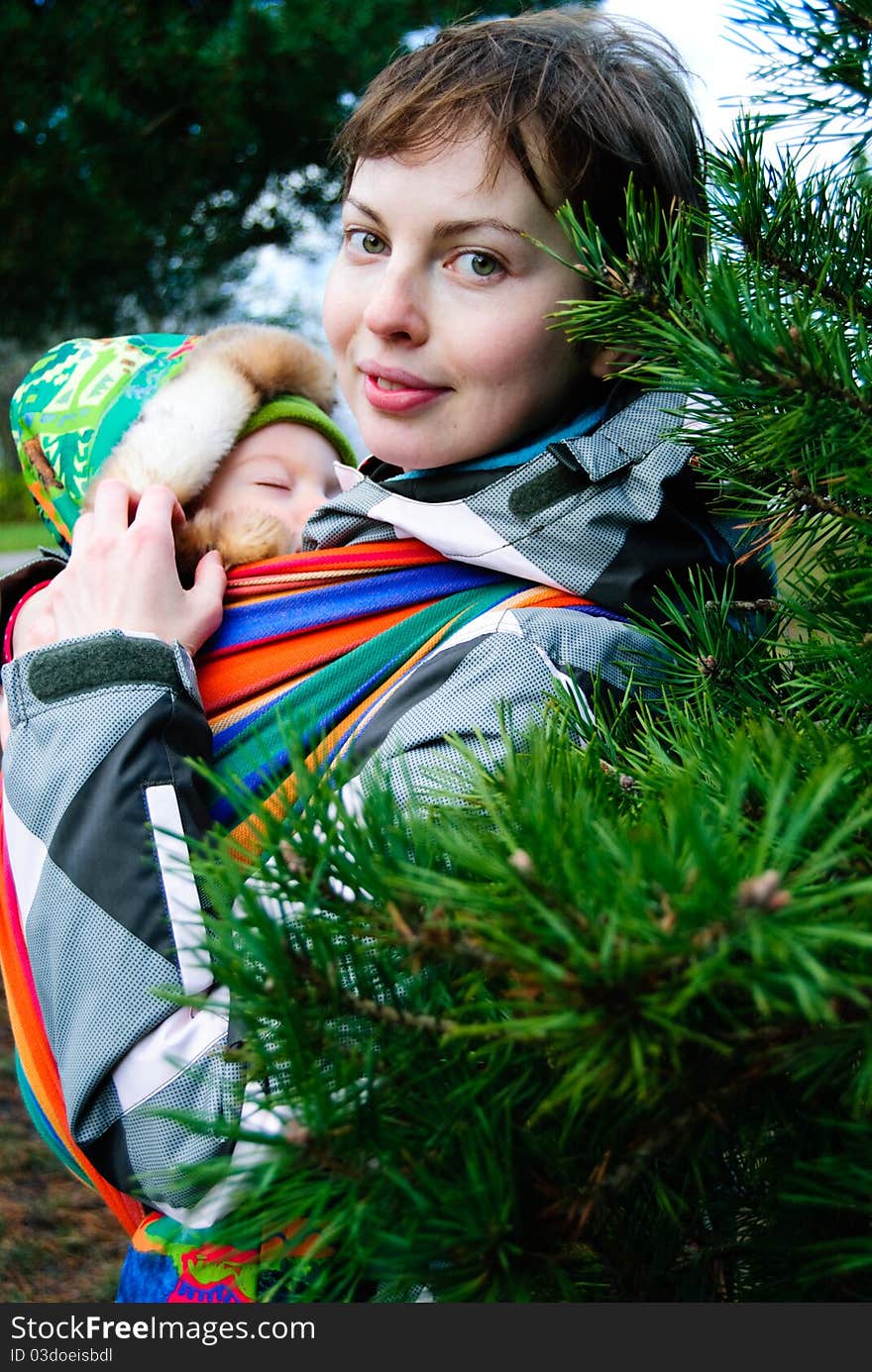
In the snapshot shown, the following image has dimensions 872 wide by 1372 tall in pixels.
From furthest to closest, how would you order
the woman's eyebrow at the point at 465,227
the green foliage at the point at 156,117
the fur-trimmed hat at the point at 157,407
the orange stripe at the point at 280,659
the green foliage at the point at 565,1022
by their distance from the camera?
the green foliage at the point at 156,117 < the fur-trimmed hat at the point at 157,407 < the orange stripe at the point at 280,659 < the woman's eyebrow at the point at 465,227 < the green foliage at the point at 565,1022

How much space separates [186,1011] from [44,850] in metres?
0.21

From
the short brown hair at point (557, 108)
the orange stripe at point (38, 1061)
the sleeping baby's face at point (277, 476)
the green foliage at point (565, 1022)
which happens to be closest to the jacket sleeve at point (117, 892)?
the orange stripe at point (38, 1061)

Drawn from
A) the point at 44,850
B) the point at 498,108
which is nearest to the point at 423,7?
the point at 498,108

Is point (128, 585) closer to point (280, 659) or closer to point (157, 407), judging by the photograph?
point (280, 659)

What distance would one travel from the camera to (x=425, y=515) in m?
1.12

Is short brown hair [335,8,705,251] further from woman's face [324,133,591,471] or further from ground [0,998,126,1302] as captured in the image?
ground [0,998,126,1302]

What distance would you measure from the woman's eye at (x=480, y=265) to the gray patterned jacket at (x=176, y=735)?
0.59 ft

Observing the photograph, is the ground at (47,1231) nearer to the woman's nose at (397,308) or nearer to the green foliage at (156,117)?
the woman's nose at (397,308)

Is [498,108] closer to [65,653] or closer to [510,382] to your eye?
[510,382]

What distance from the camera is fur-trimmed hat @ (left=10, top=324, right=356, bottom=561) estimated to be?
142 cm

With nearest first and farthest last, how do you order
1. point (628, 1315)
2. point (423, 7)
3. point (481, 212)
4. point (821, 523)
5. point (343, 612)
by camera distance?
point (628, 1315) → point (821, 523) → point (481, 212) → point (343, 612) → point (423, 7)

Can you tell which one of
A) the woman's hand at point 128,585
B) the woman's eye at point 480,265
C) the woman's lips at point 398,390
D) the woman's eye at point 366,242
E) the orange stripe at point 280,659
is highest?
the woman's eye at point 366,242

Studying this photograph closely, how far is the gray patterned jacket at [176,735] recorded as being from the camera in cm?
91

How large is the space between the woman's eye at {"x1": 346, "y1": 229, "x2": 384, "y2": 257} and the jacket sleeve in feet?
1.54
